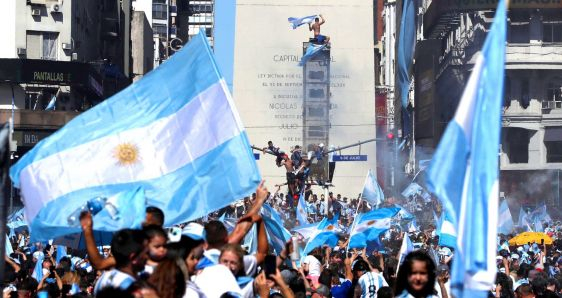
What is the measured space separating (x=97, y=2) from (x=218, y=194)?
64.0m

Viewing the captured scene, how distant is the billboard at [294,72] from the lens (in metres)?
85.4

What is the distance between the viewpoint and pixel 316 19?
66188mm

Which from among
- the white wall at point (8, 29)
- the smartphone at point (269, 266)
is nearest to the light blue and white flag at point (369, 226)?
the smartphone at point (269, 266)

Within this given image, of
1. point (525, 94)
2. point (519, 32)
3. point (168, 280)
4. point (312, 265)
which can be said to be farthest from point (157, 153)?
point (519, 32)

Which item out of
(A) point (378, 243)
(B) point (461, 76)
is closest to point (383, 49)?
(B) point (461, 76)

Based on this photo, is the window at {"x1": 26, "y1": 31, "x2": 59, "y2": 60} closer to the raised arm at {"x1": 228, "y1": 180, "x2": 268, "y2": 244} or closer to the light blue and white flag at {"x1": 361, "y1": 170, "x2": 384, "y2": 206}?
the light blue and white flag at {"x1": 361, "y1": 170, "x2": 384, "y2": 206}

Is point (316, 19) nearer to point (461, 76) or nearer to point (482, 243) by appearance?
point (461, 76)

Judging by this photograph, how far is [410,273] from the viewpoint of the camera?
26.8 feet

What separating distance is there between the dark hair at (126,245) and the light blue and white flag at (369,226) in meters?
10.7

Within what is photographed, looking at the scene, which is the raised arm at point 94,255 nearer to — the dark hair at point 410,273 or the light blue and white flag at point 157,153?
the light blue and white flag at point 157,153

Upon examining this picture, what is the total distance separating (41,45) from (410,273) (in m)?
52.0

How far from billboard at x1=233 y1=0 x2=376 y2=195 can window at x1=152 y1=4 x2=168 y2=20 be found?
45.2 metres

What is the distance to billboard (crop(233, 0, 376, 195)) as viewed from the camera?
85438 millimetres

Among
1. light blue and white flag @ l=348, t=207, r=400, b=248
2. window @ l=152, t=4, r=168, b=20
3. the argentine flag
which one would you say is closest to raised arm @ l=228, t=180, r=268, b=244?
the argentine flag
